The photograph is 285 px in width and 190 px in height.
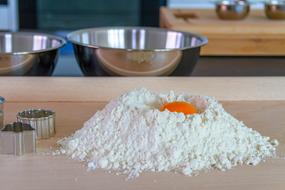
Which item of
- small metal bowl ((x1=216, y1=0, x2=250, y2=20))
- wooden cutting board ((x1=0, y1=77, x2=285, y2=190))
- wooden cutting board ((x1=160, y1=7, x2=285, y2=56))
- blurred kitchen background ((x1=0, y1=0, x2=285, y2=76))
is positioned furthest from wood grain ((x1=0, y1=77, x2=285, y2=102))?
Result: blurred kitchen background ((x1=0, y1=0, x2=285, y2=76))

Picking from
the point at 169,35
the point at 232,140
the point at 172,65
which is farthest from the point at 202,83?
the point at 232,140

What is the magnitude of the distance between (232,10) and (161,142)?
1130 millimetres

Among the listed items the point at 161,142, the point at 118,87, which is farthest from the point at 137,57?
the point at 161,142

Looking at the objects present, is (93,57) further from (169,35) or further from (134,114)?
(134,114)

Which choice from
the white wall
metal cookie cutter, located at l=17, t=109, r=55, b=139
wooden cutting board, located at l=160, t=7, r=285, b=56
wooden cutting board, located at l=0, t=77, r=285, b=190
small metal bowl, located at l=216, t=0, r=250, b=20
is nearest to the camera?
wooden cutting board, located at l=0, t=77, r=285, b=190

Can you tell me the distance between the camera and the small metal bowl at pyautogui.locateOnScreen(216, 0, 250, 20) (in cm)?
172

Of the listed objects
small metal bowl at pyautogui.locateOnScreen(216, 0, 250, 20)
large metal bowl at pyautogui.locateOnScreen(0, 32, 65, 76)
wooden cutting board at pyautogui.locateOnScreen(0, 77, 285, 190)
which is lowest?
wooden cutting board at pyautogui.locateOnScreen(0, 77, 285, 190)

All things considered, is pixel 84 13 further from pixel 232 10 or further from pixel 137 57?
pixel 137 57

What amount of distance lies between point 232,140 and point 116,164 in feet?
0.49

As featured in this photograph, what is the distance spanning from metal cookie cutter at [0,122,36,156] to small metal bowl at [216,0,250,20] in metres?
1.15

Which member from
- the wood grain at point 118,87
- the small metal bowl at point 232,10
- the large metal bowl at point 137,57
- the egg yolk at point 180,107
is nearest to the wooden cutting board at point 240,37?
the small metal bowl at point 232,10

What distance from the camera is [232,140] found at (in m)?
0.70

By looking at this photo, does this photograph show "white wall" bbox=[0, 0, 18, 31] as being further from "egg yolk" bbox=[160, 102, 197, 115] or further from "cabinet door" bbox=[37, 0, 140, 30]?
"egg yolk" bbox=[160, 102, 197, 115]

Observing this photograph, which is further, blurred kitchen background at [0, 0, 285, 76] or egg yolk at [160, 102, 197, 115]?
blurred kitchen background at [0, 0, 285, 76]
